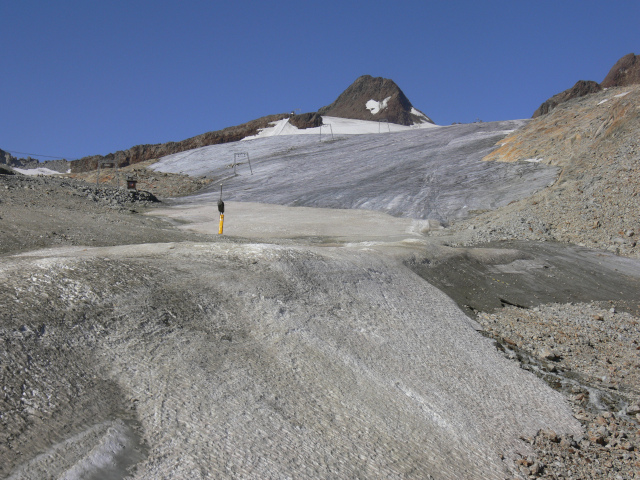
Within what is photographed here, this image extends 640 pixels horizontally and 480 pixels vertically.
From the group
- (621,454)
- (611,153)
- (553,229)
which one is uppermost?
(611,153)

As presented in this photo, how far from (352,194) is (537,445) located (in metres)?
29.3

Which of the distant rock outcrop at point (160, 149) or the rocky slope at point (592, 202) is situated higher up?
the distant rock outcrop at point (160, 149)

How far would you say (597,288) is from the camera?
15250 millimetres

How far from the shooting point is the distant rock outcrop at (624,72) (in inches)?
3086

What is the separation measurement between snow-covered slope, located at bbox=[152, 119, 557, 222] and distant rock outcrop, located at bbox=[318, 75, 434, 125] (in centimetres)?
3730

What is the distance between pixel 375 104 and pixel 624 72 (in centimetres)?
4261

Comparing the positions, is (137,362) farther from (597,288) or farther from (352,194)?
(352,194)

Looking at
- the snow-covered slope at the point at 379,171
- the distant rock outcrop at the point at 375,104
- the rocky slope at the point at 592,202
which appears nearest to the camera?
the rocky slope at the point at 592,202

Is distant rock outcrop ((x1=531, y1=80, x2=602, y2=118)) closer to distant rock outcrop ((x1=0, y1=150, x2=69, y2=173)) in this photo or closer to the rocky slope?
the rocky slope

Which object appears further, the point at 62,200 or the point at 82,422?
the point at 62,200

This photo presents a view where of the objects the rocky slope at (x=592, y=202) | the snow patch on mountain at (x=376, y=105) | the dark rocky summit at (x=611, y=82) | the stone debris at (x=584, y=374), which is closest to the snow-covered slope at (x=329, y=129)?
the dark rocky summit at (x=611, y=82)

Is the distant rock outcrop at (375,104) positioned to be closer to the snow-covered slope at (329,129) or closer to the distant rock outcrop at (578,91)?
the snow-covered slope at (329,129)

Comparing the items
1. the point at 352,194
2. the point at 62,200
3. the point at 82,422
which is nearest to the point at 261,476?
the point at 82,422

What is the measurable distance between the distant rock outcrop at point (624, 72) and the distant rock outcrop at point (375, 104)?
3113 cm
